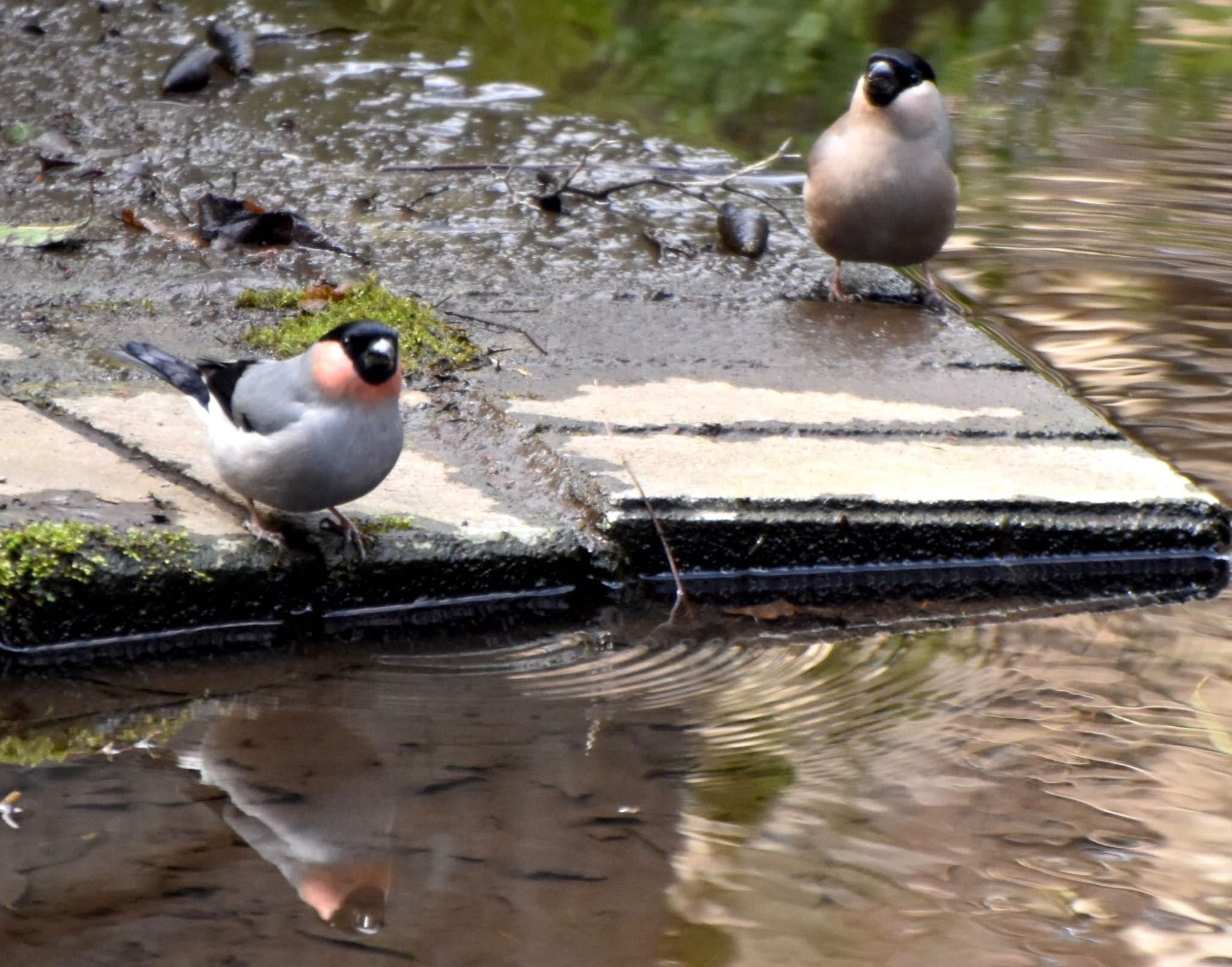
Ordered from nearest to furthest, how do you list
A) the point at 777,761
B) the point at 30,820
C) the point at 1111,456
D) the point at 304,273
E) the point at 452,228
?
1. the point at 30,820
2. the point at 777,761
3. the point at 1111,456
4. the point at 304,273
5. the point at 452,228

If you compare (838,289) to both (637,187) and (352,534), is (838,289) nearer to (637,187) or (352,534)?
(637,187)

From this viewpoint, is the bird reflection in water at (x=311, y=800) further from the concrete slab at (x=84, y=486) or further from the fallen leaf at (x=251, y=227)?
the fallen leaf at (x=251, y=227)

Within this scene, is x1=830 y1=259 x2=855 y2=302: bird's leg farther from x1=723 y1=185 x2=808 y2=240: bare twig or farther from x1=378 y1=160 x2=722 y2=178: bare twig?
x1=378 y1=160 x2=722 y2=178: bare twig

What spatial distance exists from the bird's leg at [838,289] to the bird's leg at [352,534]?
2.24 m

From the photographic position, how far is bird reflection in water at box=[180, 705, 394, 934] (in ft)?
8.13

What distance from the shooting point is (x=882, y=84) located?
518 cm

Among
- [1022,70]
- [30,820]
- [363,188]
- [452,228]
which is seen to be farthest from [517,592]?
[1022,70]

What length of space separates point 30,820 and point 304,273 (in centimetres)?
257

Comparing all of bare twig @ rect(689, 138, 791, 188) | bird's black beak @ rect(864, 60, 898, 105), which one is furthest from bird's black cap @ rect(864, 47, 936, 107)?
bare twig @ rect(689, 138, 791, 188)

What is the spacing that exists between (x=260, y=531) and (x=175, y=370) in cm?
59

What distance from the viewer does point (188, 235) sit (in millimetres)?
5082

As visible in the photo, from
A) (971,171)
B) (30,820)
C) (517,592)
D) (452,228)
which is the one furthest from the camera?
(971,171)

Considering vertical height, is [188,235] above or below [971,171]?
above

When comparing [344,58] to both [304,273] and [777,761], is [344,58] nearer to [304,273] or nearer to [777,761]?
[304,273]
